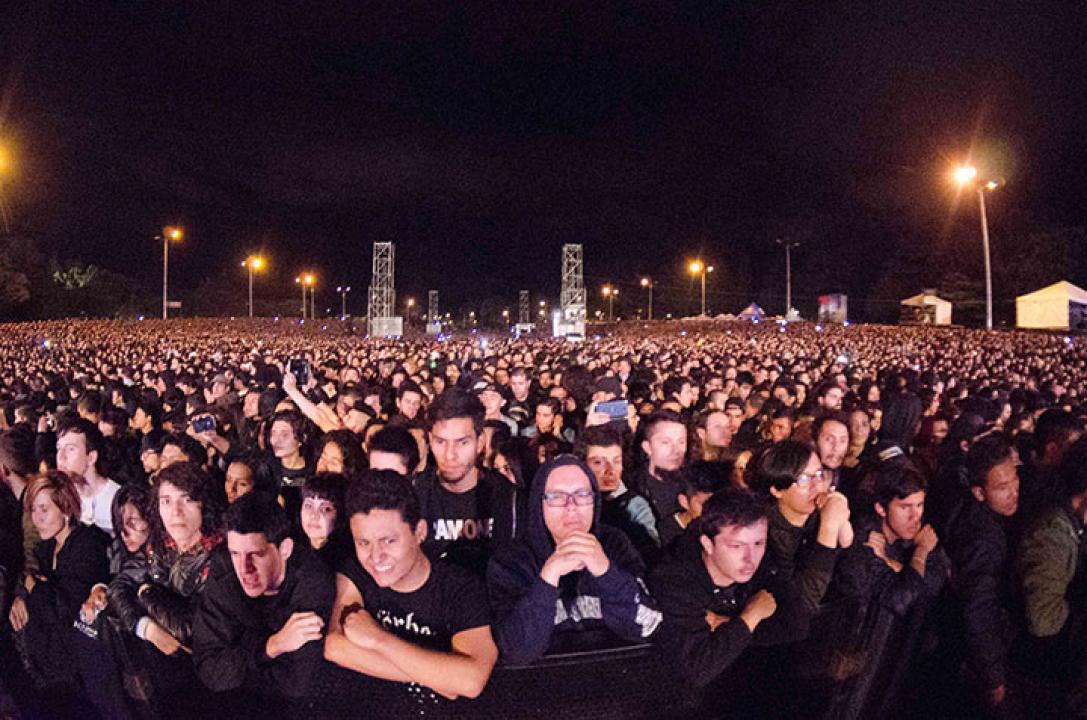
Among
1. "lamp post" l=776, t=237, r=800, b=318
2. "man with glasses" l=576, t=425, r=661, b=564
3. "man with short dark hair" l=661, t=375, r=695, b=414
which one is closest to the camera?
"man with glasses" l=576, t=425, r=661, b=564

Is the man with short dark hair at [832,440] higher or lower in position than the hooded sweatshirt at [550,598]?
higher

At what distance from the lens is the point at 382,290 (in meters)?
45.7

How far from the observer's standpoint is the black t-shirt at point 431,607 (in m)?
2.63

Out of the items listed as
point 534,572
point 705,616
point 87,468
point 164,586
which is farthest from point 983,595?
point 87,468

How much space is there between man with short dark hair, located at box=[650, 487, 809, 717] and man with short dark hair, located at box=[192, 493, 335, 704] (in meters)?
1.13

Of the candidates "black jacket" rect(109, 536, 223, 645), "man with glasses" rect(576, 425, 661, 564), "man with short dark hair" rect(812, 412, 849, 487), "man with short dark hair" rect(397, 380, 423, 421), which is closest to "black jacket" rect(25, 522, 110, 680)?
"black jacket" rect(109, 536, 223, 645)

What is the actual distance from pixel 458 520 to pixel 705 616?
5.30ft

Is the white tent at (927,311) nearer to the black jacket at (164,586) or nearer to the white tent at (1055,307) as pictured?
the white tent at (1055,307)

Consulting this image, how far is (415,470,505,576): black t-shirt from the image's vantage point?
12.4ft

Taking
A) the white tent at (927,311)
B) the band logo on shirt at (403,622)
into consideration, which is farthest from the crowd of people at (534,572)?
the white tent at (927,311)

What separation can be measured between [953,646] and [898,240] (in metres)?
78.2

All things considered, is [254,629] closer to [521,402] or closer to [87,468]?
[87,468]

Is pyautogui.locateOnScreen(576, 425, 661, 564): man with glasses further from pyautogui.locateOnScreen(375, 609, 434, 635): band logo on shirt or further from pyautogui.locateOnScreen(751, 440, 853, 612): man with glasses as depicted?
pyautogui.locateOnScreen(375, 609, 434, 635): band logo on shirt

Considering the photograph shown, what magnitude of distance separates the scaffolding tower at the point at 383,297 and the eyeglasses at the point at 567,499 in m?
36.8
